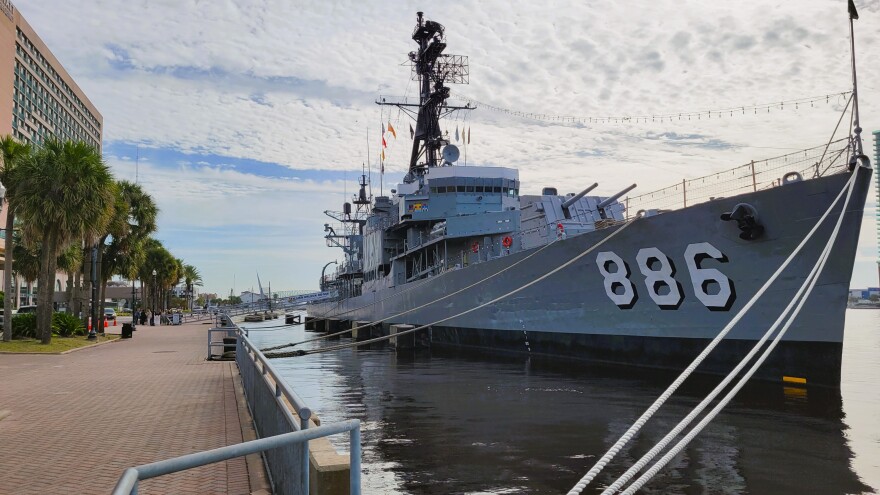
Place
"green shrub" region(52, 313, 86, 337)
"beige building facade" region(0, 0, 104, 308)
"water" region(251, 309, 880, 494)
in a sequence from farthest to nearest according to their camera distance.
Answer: "beige building facade" region(0, 0, 104, 308) → "green shrub" region(52, 313, 86, 337) → "water" region(251, 309, 880, 494)

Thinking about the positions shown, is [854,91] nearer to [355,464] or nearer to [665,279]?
[665,279]

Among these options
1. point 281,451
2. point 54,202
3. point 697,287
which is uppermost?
point 54,202

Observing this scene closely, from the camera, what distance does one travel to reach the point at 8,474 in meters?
5.46

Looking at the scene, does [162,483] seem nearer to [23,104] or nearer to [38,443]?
[38,443]

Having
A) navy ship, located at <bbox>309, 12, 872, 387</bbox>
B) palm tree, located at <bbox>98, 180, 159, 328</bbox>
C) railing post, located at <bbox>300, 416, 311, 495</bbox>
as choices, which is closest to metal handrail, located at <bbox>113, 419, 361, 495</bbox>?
railing post, located at <bbox>300, 416, 311, 495</bbox>

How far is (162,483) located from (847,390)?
13.2m

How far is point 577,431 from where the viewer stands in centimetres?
877

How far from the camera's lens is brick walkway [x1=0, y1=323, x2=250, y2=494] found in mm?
5297

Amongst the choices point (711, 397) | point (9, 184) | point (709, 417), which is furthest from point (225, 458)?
point (9, 184)

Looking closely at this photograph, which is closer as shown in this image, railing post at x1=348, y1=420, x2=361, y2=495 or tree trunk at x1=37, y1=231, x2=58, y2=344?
railing post at x1=348, y1=420, x2=361, y2=495

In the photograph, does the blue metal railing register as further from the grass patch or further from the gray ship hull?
the grass patch

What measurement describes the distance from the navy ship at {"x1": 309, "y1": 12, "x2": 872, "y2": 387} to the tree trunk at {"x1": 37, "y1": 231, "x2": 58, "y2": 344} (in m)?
11.9

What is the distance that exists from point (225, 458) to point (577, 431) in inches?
270

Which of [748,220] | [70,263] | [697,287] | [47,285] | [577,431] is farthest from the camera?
[70,263]
